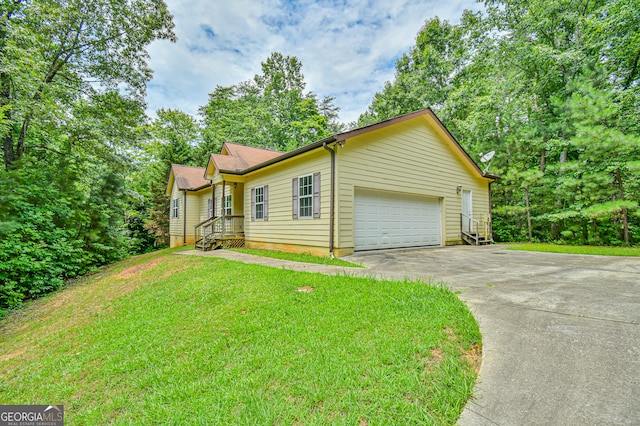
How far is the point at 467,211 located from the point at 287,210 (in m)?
7.83

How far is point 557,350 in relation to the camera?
7.11 feet

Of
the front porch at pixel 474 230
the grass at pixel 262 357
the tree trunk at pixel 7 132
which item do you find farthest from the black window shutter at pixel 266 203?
the front porch at pixel 474 230

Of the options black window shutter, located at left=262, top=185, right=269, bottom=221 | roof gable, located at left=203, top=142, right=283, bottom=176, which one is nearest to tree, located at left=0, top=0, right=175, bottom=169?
roof gable, located at left=203, top=142, right=283, bottom=176

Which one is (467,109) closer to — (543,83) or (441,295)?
(543,83)

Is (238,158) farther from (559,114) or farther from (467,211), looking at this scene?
(559,114)

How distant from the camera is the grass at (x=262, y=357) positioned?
1.88m

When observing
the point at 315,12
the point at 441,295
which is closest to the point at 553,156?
the point at 315,12

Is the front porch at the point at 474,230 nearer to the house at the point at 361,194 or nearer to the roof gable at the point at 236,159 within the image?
the house at the point at 361,194

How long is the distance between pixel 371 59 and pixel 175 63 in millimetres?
13522

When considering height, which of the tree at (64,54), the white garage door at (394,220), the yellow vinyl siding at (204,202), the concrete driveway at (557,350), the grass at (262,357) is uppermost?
the tree at (64,54)

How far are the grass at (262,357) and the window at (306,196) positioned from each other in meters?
3.66

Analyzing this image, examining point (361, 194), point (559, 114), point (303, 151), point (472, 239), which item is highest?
point (559, 114)
